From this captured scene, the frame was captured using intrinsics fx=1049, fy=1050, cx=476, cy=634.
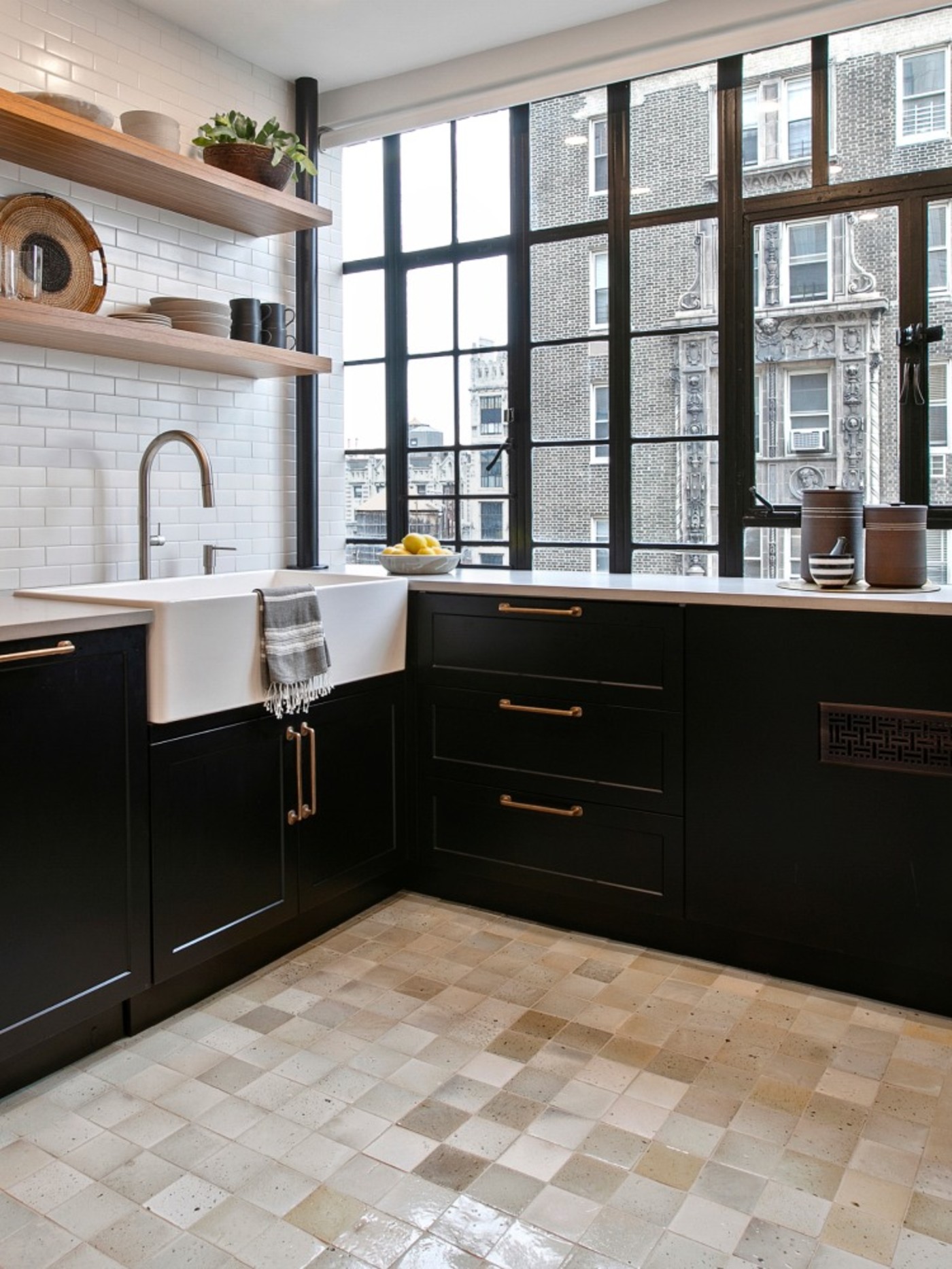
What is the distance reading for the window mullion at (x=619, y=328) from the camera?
343 cm

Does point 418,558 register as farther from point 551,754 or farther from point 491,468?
point 551,754

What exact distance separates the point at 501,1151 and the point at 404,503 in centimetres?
256

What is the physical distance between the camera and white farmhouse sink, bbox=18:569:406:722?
2.31 metres

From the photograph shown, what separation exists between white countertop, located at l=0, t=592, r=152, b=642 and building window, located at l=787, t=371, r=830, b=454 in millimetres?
1989

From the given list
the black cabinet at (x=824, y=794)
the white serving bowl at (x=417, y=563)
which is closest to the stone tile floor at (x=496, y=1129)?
the black cabinet at (x=824, y=794)

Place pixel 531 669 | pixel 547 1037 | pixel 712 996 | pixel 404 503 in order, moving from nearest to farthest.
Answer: pixel 547 1037 → pixel 712 996 → pixel 531 669 → pixel 404 503

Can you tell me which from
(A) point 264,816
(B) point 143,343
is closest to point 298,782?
(A) point 264,816

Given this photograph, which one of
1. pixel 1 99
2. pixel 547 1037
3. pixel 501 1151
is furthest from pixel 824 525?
pixel 1 99

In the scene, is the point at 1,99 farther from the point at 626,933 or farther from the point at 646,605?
the point at 626,933

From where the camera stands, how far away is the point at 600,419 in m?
3.56

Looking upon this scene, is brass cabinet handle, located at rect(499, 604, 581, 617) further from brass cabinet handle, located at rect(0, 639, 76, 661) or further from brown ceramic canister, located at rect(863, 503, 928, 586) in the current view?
brass cabinet handle, located at rect(0, 639, 76, 661)

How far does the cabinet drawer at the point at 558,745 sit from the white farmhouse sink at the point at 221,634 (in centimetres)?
27

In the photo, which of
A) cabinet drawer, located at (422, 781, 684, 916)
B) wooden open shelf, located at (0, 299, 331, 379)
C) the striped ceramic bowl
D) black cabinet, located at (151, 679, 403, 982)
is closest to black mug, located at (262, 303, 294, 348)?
wooden open shelf, located at (0, 299, 331, 379)

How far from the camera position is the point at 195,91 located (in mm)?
3377
